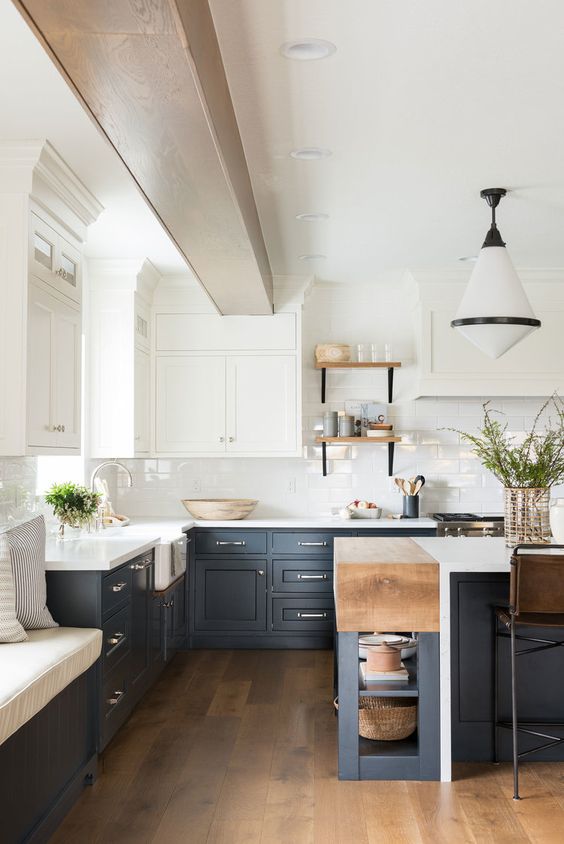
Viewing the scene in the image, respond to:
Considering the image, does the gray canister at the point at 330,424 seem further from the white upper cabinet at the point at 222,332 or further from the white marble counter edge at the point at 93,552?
the white marble counter edge at the point at 93,552

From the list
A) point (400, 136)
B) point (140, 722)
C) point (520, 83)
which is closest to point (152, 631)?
point (140, 722)

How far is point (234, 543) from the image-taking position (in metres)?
6.14

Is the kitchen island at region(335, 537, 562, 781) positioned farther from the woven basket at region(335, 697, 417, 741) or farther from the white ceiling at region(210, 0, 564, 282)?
the white ceiling at region(210, 0, 564, 282)

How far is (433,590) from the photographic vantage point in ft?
12.1

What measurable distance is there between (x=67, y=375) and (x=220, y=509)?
82.2 inches

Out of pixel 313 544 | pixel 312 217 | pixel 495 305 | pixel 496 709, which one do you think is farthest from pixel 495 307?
pixel 313 544

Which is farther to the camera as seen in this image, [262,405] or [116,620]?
[262,405]

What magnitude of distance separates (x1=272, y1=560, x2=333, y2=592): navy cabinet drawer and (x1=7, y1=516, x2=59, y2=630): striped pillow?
2.63 meters

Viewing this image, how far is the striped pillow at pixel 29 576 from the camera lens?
3488 millimetres

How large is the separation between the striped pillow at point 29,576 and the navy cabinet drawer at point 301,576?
8.63 ft

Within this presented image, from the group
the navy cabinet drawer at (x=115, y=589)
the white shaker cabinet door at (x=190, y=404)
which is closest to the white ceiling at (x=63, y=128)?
the white shaker cabinet door at (x=190, y=404)

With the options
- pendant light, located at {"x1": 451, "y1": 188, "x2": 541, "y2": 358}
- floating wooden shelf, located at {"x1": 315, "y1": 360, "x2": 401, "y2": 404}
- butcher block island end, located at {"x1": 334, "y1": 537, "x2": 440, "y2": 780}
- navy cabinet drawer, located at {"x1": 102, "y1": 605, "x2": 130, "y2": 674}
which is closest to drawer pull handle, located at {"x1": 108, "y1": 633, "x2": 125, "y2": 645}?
navy cabinet drawer, located at {"x1": 102, "y1": 605, "x2": 130, "y2": 674}

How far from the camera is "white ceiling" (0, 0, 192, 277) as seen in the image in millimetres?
2910

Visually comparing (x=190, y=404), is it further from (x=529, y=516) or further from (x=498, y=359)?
(x=529, y=516)
